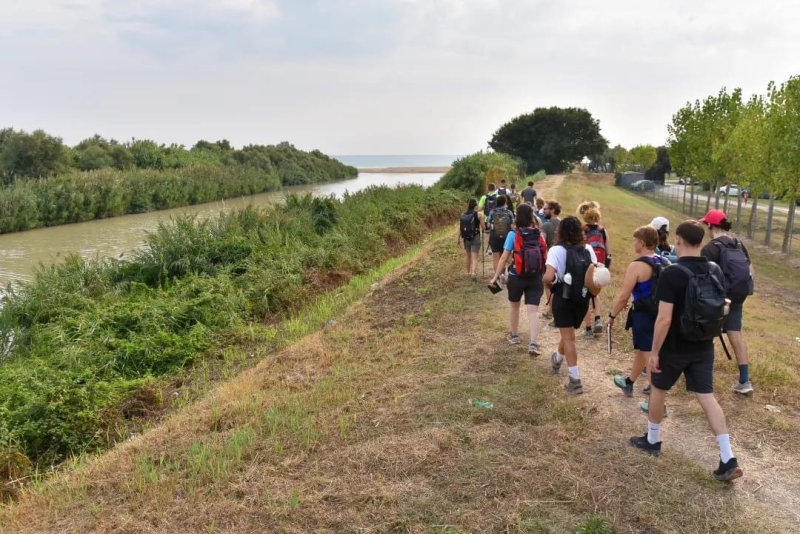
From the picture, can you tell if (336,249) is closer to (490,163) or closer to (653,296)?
(653,296)

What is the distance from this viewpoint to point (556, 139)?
58.1 meters

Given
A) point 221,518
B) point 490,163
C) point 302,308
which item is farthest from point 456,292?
point 490,163

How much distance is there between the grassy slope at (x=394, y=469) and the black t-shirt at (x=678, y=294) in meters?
1.00

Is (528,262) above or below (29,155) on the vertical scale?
below

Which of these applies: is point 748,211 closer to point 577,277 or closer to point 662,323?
point 577,277

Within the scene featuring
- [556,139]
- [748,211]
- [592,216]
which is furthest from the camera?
[556,139]

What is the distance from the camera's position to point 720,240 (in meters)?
5.11

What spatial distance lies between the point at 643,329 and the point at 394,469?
2569 mm

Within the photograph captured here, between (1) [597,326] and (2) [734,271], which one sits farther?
(1) [597,326]

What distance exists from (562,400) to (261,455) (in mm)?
2879

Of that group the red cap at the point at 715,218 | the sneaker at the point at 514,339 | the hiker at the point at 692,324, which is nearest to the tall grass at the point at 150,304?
the sneaker at the point at 514,339

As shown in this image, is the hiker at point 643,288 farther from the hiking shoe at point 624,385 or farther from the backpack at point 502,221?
the backpack at point 502,221

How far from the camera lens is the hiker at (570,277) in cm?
485

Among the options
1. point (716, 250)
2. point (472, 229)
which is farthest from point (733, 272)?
point (472, 229)
